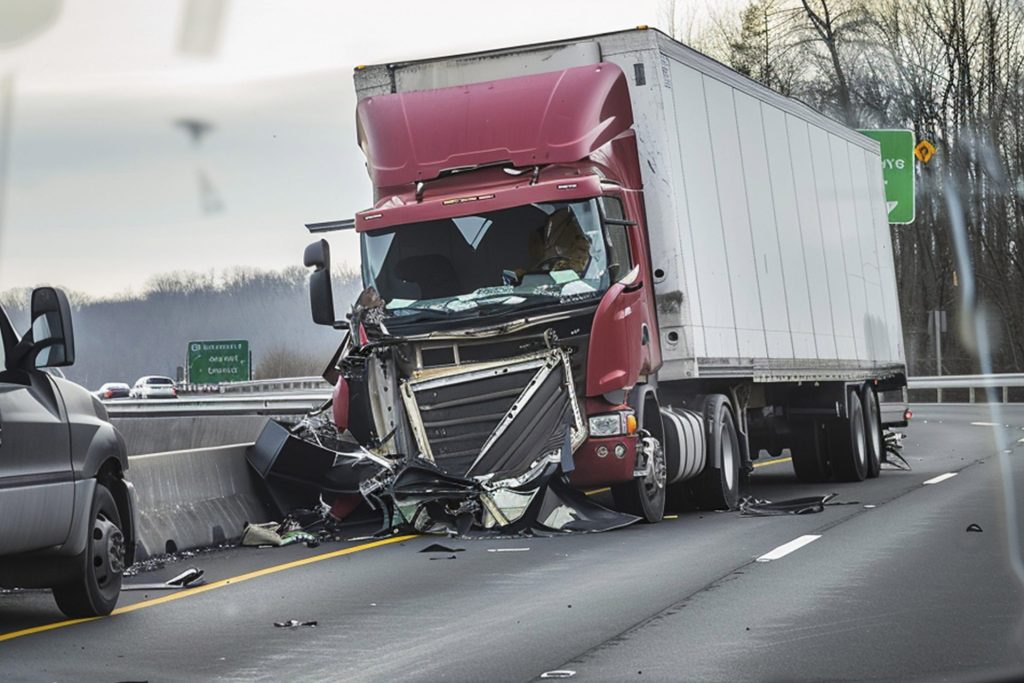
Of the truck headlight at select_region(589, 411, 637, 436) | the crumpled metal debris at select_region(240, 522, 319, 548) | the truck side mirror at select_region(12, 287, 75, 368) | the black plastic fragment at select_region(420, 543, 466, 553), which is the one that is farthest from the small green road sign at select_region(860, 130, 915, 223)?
the truck side mirror at select_region(12, 287, 75, 368)

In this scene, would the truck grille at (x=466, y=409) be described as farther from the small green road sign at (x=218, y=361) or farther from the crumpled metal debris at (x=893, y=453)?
the small green road sign at (x=218, y=361)

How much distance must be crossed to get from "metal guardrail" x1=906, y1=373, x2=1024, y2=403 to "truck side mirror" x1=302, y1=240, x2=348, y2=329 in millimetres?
37923

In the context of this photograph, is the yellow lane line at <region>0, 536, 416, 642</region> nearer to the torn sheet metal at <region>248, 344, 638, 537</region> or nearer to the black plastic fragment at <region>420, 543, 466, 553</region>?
the torn sheet metal at <region>248, 344, 638, 537</region>

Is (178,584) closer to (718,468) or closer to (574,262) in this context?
(574,262)

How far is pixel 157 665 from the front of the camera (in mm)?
8188

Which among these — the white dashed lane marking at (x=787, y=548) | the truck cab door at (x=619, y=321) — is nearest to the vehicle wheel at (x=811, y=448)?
the truck cab door at (x=619, y=321)

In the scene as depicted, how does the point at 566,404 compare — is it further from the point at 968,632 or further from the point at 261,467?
the point at 968,632

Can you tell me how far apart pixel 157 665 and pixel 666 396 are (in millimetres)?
9055

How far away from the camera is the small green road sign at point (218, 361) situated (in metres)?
74.1

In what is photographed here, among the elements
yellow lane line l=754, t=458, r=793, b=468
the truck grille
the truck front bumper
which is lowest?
yellow lane line l=754, t=458, r=793, b=468

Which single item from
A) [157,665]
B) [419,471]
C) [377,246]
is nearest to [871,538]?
[419,471]

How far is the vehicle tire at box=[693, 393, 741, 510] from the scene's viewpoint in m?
17.4

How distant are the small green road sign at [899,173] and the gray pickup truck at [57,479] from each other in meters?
30.0

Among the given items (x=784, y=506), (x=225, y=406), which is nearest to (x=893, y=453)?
(x=784, y=506)
